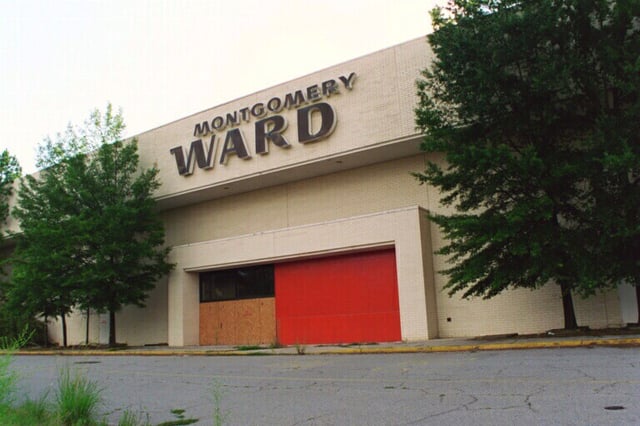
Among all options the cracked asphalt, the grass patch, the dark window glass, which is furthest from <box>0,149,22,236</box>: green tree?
the grass patch

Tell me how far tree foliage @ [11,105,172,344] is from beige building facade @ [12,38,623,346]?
1.29 m

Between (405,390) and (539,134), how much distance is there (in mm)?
9767

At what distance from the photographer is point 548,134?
16.2 metres

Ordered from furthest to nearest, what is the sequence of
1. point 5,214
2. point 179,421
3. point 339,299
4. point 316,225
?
point 5,214
point 316,225
point 339,299
point 179,421

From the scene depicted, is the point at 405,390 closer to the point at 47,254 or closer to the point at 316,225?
the point at 316,225

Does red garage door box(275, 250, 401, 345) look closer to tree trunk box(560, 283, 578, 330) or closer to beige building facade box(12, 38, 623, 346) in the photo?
beige building facade box(12, 38, 623, 346)

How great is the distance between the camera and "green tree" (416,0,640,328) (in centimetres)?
1477

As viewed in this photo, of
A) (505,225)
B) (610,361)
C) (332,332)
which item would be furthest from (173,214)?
(610,361)

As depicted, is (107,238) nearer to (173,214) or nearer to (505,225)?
(173,214)

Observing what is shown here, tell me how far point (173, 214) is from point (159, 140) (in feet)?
13.3

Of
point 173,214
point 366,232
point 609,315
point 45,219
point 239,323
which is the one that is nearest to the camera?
point 609,315

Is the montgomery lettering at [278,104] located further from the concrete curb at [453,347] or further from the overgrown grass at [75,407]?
the overgrown grass at [75,407]

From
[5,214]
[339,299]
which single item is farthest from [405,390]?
[5,214]

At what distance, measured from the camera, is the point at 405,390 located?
930 cm
